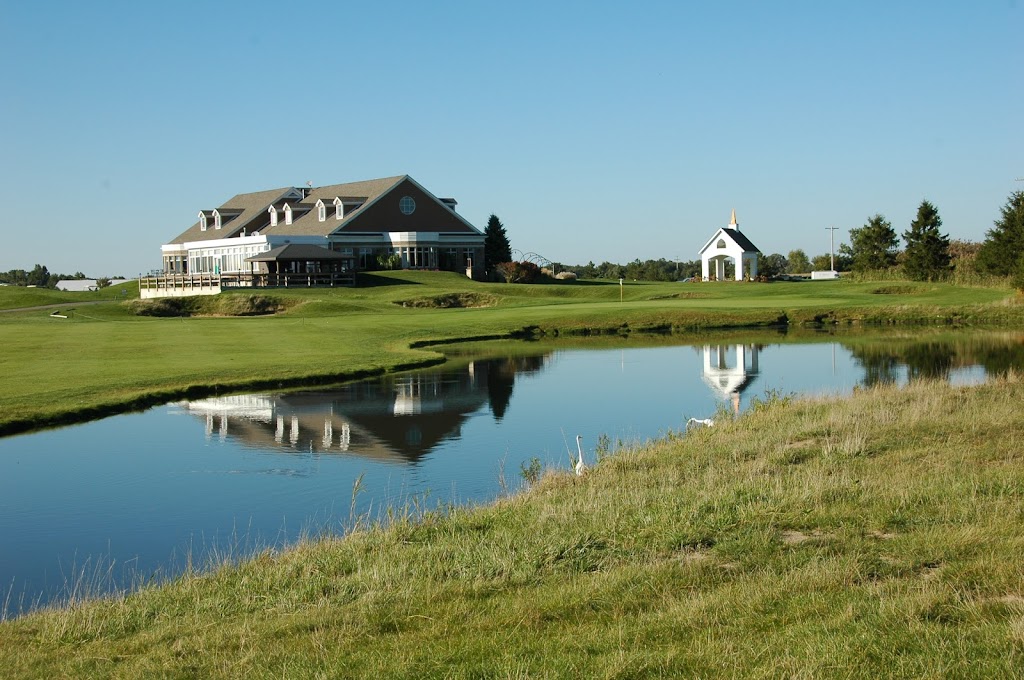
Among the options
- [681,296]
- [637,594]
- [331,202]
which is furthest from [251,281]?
[637,594]

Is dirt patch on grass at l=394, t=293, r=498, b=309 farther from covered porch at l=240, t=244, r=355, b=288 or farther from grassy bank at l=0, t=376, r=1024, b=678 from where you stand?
grassy bank at l=0, t=376, r=1024, b=678

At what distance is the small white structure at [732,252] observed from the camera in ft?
260

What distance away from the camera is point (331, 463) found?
703 inches

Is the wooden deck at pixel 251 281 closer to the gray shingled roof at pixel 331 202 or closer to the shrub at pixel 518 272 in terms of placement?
the gray shingled roof at pixel 331 202

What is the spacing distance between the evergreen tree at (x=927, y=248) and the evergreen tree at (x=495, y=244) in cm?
3202

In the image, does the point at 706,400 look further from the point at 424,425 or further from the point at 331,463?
the point at 331,463

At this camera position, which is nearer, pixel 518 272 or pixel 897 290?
pixel 897 290

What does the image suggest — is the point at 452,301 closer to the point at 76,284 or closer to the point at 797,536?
the point at 797,536

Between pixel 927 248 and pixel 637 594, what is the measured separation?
66.1 metres

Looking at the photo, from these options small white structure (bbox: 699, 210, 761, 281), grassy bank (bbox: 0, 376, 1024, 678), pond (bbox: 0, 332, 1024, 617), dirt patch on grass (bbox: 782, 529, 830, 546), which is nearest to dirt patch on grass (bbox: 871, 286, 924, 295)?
small white structure (bbox: 699, 210, 761, 281)

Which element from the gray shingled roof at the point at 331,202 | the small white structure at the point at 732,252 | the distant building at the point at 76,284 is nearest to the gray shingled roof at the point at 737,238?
the small white structure at the point at 732,252

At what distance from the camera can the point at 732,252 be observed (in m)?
79.6

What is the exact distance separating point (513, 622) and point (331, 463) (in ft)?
36.4

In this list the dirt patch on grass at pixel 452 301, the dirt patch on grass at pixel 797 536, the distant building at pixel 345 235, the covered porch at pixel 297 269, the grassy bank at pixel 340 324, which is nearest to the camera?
the dirt patch on grass at pixel 797 536
